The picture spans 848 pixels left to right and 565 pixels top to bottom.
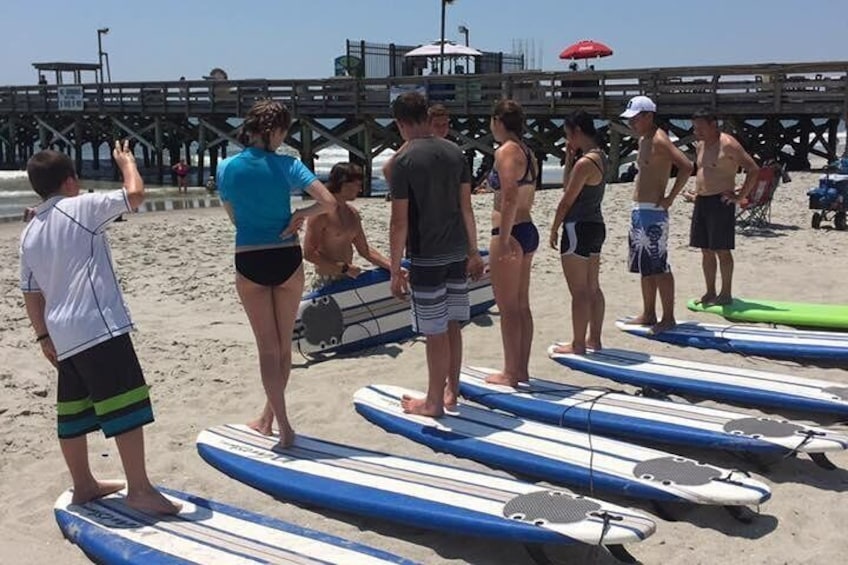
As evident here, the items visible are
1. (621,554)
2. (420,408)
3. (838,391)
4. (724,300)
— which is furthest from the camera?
(724,300)

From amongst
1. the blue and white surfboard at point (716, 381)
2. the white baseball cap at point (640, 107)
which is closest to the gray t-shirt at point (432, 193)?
the blue and white surfboard at point (716, 381)

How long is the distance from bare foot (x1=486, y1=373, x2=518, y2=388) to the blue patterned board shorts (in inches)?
61.0

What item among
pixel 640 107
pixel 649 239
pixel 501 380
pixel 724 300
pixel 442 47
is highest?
pixel 442 47

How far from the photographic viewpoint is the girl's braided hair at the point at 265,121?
3588mm

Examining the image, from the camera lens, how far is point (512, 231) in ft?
14.8

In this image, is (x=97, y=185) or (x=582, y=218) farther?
(x=97, y=185)

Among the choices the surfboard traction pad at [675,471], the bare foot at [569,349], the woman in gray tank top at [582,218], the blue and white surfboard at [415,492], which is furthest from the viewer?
the bare foot at [569,349]

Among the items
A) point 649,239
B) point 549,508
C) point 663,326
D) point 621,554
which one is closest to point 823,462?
point 621,554

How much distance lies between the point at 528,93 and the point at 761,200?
10.4 metres

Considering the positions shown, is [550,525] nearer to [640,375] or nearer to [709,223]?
[640,375]

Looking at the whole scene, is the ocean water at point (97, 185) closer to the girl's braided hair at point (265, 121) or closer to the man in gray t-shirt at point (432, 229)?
the man in gray t-shirt at point (432, 229)

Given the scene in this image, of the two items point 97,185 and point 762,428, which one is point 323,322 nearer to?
point 762,428

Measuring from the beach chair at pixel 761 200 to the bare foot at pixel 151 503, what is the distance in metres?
8.91

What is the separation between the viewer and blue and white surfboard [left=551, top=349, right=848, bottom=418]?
4441 mm
